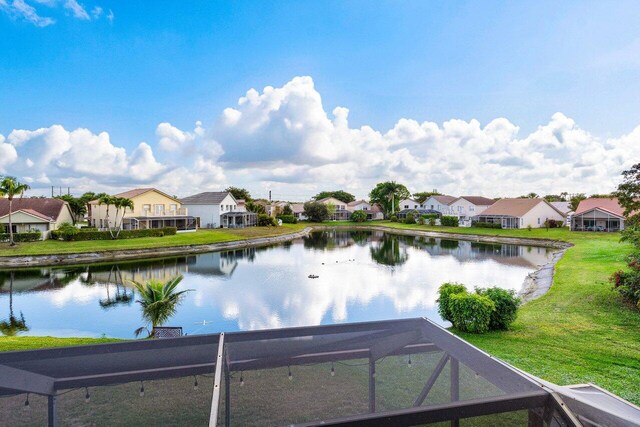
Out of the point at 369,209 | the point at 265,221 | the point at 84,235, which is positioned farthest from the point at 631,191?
the point at 369,209

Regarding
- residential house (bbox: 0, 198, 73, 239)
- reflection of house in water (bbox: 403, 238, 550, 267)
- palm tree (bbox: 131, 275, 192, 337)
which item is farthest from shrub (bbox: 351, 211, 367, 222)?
palm tree (bbox: 131, 275, 192, 337)

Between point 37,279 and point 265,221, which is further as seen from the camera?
point 265,221

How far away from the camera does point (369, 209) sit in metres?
Result: 102

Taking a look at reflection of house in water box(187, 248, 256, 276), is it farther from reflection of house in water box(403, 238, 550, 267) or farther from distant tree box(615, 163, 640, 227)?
distant tree box(615, 163, 640, 227)

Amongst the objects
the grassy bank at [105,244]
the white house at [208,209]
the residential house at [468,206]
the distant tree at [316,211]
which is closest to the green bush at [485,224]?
the residential house at [468,206]

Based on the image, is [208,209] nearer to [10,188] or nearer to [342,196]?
[10,188]

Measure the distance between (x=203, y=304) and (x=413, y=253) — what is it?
2415 centimetres

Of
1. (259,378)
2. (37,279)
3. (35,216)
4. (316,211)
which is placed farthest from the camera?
(316,211)

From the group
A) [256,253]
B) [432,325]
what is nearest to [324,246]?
[256,253]

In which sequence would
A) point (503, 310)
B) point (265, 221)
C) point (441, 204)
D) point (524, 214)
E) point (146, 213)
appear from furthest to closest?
point (441, 204) → point (265, 221) → point (524, 214) → point (146, 213) → point (503, 310)

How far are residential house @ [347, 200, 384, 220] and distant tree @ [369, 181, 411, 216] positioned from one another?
2.69 metres

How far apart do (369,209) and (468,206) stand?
108ft

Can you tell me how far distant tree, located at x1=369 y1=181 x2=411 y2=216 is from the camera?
91188mm

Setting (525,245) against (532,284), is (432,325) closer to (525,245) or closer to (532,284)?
(532,284)
